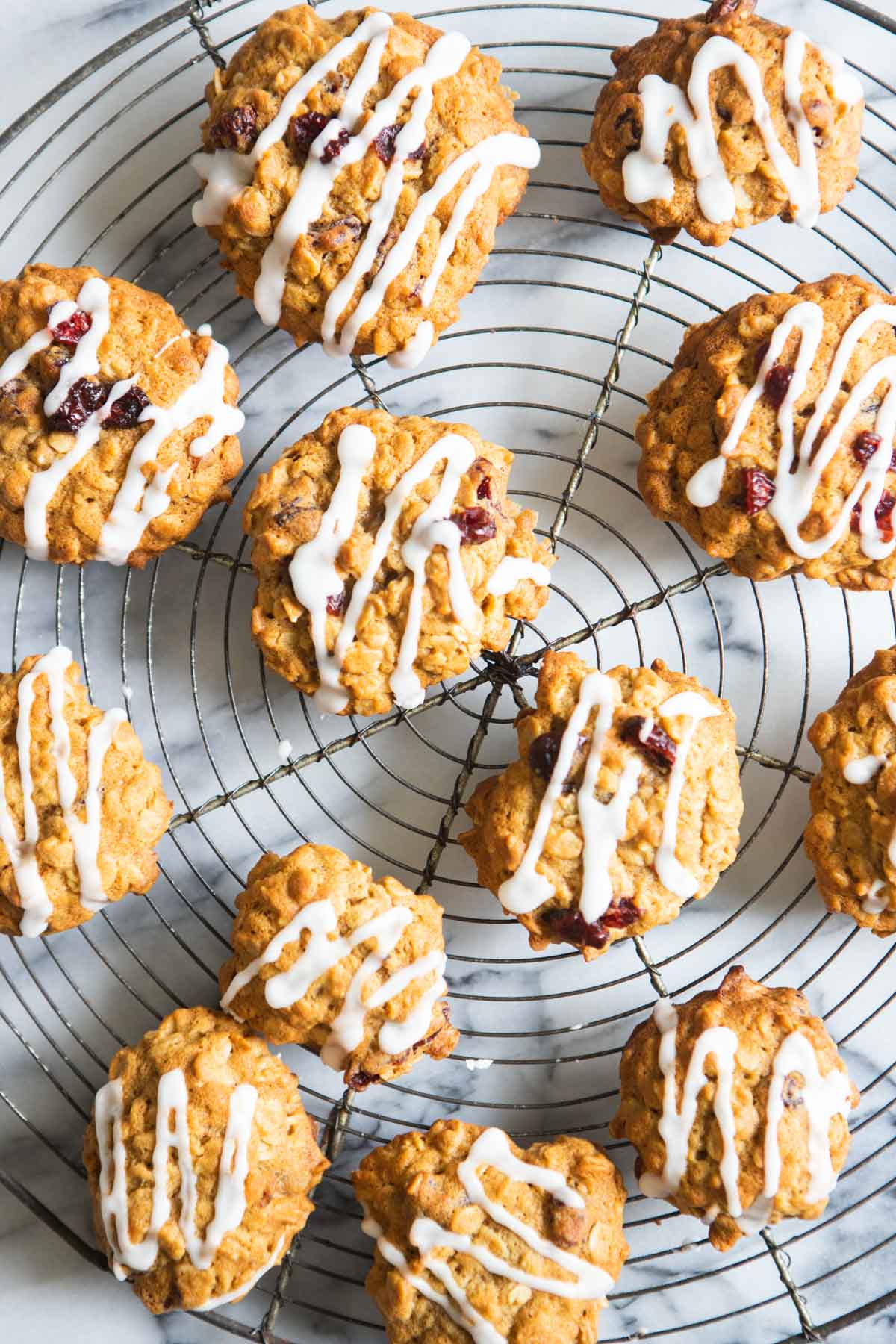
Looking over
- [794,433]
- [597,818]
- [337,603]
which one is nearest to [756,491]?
[794,433]

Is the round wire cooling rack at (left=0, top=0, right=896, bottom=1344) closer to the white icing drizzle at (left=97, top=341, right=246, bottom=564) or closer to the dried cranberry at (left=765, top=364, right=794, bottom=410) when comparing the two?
the white icing drizzle at (left=97, top=341, right=246, bottom=564)

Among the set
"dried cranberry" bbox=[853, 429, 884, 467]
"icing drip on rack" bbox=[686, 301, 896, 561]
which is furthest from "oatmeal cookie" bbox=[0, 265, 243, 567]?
"dried cranberry" bbox=[853, 429, 884, 467]

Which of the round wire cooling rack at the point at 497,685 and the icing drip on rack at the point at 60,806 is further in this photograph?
the round wire cooling rack at the point at 497,685

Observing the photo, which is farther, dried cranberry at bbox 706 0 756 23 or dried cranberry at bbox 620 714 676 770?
dried cranberry at bbox 706 0 756 23

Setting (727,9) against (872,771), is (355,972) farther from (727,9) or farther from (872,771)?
(727,9)

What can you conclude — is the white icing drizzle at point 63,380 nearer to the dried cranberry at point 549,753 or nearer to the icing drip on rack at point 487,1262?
the dried cranberry at point 549,753

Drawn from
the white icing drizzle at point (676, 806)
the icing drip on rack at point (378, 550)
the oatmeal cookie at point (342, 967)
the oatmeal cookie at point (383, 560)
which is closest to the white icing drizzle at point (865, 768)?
the white icing drizzle at point (676, 806)
